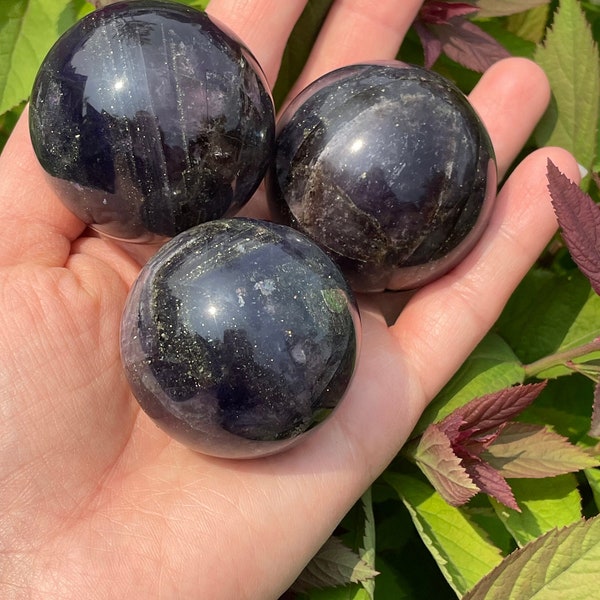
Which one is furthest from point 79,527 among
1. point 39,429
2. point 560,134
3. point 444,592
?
point 560,134

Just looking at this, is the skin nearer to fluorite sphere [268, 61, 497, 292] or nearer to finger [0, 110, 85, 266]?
finger [0, 110, 85, 266]

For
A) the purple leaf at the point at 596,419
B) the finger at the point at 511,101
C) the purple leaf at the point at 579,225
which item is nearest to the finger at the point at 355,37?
the finger at the point at 511,101

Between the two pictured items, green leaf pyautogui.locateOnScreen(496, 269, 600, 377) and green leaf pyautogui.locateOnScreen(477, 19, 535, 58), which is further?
green leaf pyautogui.locateOnScreen(477, 19, 535, 58)

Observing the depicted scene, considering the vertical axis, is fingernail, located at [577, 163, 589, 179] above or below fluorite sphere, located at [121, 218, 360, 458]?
above

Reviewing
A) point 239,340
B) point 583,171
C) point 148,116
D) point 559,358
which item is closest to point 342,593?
point 239,340

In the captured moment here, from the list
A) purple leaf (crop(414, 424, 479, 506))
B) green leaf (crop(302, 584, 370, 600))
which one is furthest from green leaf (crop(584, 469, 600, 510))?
green leaf (crop(302, 584, 370, 600))

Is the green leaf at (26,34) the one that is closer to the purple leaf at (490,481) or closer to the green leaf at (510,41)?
the green leaf at (510,41)

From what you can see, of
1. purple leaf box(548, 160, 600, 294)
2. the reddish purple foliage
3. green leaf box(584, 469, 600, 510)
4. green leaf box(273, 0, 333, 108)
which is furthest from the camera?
green leaf box(273, 0, 333, 108)
